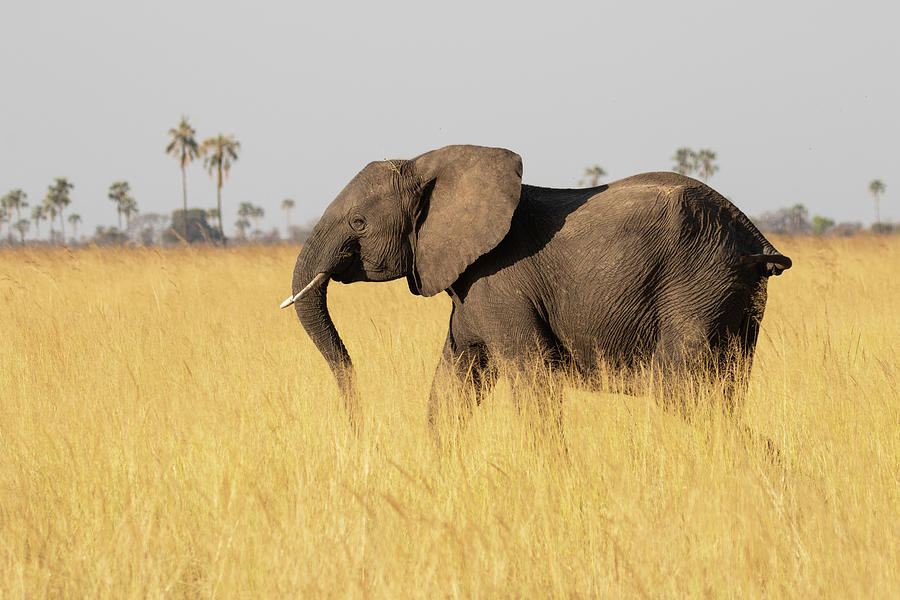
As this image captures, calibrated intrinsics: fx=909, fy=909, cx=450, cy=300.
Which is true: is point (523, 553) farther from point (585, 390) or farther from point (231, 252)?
point (231, 252)

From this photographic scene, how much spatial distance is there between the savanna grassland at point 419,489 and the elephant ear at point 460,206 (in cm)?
77

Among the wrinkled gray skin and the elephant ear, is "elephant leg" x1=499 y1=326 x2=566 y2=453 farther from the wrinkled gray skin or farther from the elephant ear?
the elephant ear

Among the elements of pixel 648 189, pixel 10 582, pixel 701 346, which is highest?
pixel 648 189

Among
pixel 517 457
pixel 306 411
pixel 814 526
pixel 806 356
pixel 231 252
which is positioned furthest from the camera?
pixel 231 252

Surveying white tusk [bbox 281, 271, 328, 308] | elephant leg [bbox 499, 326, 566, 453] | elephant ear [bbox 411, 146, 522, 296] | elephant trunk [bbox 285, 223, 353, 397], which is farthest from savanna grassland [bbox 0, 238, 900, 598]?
elephant ear [bbox 411, 146, 522, 296]

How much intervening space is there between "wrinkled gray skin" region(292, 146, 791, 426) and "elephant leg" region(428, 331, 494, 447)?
0.04ft

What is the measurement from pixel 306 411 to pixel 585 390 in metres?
1.59

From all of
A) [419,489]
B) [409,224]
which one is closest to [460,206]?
[409,224]

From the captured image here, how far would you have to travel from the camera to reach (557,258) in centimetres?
484

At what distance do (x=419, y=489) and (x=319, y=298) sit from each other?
1.92 meters

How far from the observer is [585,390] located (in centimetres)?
515

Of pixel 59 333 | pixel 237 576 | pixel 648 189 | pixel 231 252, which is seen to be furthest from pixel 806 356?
pixel 231 252

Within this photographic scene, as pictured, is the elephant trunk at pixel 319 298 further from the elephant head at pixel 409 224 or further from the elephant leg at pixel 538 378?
the elephant leg at pixel 538 378

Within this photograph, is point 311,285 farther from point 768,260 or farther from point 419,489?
point 768,260
